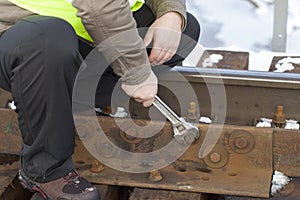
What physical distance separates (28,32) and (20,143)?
0.73 meters

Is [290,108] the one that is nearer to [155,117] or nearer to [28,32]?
[155,117]

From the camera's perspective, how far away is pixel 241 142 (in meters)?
2.93

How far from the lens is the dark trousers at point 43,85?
8.44ft

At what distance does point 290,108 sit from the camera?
11.4 ft

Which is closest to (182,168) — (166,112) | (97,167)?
(166,112)

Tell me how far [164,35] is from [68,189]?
31.7 inches

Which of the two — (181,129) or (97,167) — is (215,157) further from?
(97,167)

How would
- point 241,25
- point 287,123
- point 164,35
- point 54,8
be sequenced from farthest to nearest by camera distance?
point 241,25
point 287,123
point 164,35
point 54,8

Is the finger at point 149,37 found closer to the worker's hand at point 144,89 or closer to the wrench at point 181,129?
the wrench at point 181,129

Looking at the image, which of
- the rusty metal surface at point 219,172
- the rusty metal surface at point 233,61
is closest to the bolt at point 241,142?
the rusty metal surface at point 219,172

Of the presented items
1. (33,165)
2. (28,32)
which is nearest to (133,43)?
(28,32)

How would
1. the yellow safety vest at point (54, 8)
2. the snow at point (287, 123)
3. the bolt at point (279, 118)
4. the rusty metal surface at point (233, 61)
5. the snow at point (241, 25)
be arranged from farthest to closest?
the snow at point (241, 25), the rusty metal surface at point (233, 61), the snow at point (287, 123), the bolt at point (279, 118), the yellow safety vest at point (54, 8)

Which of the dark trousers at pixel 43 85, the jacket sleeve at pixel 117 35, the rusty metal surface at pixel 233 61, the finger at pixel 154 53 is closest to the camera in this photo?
the jacket sleeve at pixel 117 35

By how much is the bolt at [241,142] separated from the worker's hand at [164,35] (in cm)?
49
